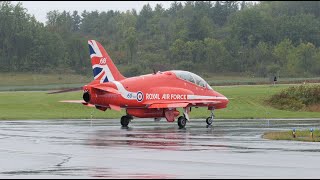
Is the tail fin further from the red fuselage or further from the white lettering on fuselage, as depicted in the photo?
the white lettering on fuselage

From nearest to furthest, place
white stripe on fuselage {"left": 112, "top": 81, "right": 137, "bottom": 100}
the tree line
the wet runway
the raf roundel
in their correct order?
the wet runway
white stripe on fuselage {"left": 112, "top": 81, "right": 137, "bottom": 100}
the raf roundel
the tree line

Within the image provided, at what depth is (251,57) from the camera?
114m

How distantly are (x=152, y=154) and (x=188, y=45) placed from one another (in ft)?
320

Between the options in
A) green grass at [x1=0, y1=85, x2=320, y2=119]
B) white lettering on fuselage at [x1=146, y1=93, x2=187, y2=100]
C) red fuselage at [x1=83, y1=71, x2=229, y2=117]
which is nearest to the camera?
red fuselage at [x1=83, y1=71, x2=229, y2=117]

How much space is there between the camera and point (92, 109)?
209ft

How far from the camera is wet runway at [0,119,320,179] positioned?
70.1 ft

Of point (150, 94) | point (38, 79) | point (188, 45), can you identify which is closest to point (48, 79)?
point (38, 79)

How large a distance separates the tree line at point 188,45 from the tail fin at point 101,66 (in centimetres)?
5419

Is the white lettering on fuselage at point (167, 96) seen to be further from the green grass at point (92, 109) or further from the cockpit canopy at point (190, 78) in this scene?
the green grass at point (92, 109)

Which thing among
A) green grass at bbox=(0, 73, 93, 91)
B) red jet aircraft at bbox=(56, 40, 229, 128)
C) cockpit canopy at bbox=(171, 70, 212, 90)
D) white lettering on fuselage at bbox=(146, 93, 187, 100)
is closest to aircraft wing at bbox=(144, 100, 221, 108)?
red jet aircraft at bbox=(56, 40, 229, 128)

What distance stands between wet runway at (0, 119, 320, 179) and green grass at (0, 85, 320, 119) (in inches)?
709

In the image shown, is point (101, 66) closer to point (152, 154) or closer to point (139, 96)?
point (139, 96)

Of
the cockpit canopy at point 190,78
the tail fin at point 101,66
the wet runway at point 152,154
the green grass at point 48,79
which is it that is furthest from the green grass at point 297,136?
the green grass at point 48,79

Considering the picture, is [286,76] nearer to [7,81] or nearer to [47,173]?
[7,81]
